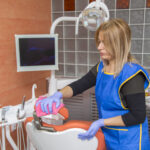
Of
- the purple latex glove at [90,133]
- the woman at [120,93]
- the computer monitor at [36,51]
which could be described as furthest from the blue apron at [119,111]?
the computer monitor at [36,51]

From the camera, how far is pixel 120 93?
1.10 metres

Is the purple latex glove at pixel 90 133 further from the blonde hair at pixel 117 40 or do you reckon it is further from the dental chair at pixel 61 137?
the blonde hair at pixel 117 40

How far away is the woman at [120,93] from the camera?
3.43 feet

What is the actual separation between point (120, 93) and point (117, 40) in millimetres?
273

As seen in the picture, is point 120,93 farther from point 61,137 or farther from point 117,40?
point 61,137

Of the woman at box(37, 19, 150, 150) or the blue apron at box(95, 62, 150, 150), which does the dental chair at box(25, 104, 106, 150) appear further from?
the blue apron at box(95, 62, 150, 150)

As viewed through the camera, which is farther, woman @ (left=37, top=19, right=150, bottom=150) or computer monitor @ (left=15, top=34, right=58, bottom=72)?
computer monitor @ (left=15, top=34, right=58, bottom=72)

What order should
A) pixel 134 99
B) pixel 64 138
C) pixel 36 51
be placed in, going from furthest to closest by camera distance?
pixel 36 51 < pixel 134 99 < pixel 64 138

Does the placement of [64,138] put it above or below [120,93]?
below

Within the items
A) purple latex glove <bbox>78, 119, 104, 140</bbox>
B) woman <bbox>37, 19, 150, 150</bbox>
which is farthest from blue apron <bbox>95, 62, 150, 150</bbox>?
purple latex glove <bbox>78, 119, 104, 140</bbox>

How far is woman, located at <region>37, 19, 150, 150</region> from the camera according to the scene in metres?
1.04

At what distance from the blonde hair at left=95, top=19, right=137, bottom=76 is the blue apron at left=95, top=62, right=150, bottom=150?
0.14 feet

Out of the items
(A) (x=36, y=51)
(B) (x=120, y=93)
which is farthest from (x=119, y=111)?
(A) (x=36, y=51)

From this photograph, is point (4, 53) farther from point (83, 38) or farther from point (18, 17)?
point (83, 38)
